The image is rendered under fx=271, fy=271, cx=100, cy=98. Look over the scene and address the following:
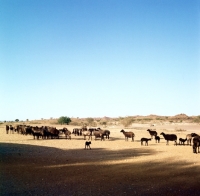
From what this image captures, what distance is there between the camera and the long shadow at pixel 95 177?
11109 millimetres

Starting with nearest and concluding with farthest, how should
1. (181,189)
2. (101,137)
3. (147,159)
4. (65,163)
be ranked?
(181,189) < (65,163) < (147,159) < (101,137)

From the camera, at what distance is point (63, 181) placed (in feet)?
41.6

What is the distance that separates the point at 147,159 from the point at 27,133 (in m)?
28.0

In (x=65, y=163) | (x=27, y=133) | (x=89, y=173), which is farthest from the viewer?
(x=27, y=133)

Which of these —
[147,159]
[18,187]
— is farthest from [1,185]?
[147,159]

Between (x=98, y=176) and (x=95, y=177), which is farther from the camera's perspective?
(x=98, y=176)

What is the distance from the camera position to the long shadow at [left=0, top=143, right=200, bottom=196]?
36.4ft

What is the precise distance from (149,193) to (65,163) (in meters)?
8.45

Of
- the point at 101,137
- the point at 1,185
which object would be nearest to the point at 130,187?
the point at 1,185

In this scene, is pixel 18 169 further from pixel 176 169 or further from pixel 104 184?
pixel 176 169

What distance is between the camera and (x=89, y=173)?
14594 millimetres

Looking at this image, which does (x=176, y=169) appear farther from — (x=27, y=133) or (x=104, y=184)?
(x=27, y=133)

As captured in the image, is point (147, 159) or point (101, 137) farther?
point (101, 137)

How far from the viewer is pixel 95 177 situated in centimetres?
1358
